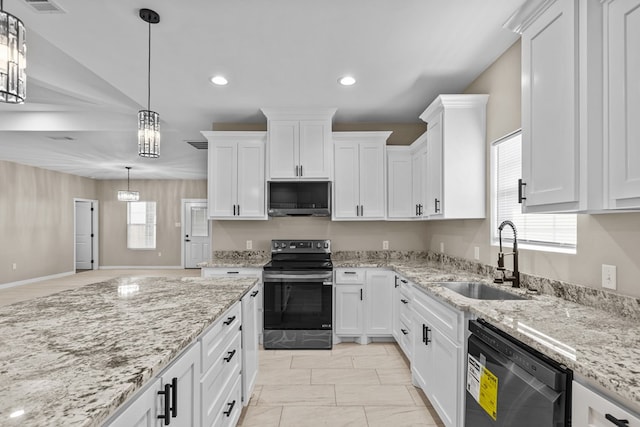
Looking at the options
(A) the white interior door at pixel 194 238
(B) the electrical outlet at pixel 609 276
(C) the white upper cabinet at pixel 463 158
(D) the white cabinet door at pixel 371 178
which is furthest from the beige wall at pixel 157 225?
(B) the electrical outlet at pixel 609 276

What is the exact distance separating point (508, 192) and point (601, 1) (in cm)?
150

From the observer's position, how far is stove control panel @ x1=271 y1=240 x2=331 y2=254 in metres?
4.14

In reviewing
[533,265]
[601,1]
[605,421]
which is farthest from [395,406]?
[601,1]

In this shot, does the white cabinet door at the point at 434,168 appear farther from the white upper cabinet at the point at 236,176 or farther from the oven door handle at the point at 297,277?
the white upper cabinet at the point at 236,176

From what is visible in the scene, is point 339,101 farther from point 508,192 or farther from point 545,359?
point 545,359

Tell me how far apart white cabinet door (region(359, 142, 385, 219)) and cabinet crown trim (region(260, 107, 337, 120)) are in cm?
54

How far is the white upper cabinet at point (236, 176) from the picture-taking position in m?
3.96

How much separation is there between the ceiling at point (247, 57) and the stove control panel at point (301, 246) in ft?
5.09

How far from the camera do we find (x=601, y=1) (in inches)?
53.2

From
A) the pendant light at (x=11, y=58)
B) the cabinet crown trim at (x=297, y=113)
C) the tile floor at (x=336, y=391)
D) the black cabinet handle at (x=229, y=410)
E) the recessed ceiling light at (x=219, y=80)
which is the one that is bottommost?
the tile floor at (x=336, y=391)

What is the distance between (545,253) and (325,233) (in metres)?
2.54

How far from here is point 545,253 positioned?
214cm

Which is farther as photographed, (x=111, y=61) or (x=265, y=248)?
(x=265, y=248)

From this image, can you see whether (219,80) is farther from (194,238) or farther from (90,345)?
(194,238)
